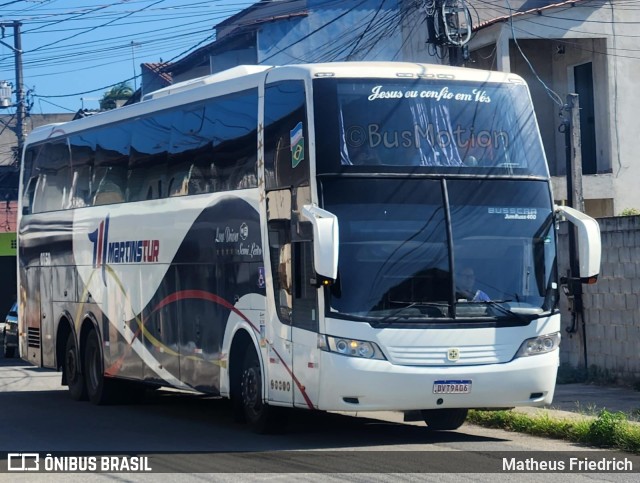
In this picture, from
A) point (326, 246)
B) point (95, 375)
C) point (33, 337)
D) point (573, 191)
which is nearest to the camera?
point (326, 246)

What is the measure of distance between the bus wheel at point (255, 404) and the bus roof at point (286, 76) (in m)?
3.12

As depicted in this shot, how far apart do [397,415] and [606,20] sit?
47.2 ft

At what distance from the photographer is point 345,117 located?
39.3ft

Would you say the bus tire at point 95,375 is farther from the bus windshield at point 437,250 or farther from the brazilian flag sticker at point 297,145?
the bus windshield at point 437,250

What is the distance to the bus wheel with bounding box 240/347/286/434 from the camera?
12898 millimetres

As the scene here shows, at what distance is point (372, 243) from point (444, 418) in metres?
2.86

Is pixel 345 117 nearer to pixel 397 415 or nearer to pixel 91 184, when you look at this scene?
pixel 397 415

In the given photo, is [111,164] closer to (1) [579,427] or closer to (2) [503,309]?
(2) [503,309]

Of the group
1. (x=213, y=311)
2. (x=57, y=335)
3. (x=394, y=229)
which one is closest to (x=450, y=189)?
(x=394, y=229)

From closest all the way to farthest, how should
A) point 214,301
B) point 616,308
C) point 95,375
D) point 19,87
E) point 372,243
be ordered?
point 372,243 < point 214,301 < point 616,308 < point 95,375 < point 19,87

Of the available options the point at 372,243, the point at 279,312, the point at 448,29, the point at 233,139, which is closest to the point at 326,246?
the point at 372,243

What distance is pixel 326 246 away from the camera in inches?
433

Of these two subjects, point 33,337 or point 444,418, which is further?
point 33,337

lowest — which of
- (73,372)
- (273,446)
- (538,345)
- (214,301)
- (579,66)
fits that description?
(273,446)
